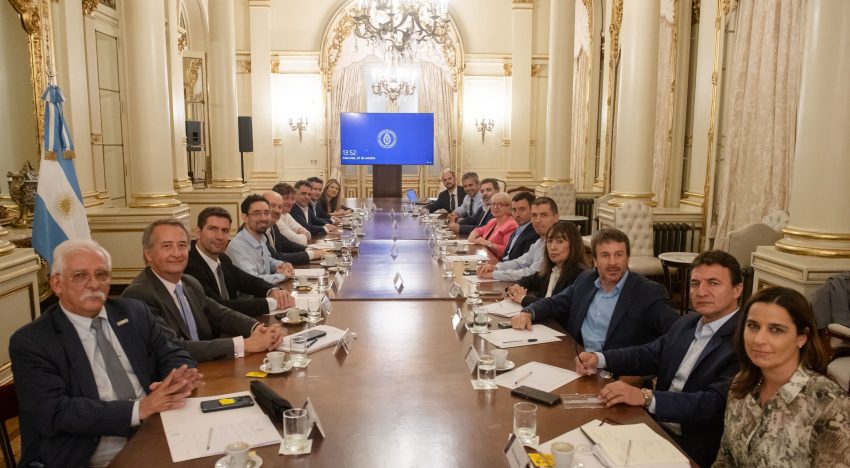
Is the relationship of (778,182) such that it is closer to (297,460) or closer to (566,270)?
(566,270)

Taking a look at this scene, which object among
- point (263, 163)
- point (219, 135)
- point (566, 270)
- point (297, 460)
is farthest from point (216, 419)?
point (263, 163)

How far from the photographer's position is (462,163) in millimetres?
13039

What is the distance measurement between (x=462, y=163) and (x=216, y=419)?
36.7ft

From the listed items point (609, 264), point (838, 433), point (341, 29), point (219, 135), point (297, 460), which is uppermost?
point (341, 29)

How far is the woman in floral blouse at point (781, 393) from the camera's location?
1.79m

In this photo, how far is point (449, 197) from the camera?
921 centimetres

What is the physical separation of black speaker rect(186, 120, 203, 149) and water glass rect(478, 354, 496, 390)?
31.8ft

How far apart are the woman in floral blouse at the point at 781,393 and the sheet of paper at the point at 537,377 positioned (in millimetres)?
599

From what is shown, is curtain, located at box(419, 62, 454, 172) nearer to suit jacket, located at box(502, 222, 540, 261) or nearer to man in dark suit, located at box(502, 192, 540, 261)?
man in dark suit, located at box(502, 192, 540, 261)

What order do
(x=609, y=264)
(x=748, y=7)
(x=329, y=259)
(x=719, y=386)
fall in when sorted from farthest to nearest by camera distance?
(x=748, y=7) → (x=329, y=259) → (x=609, y=264) → (x=719, y=386)

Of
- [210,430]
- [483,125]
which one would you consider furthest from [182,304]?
[483,125]

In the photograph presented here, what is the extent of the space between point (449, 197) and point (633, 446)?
7418 mm

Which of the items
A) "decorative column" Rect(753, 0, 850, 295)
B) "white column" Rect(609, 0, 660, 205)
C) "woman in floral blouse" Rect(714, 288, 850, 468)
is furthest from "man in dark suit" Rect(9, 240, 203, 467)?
"white column" Rect(609, 0, 660, 205)

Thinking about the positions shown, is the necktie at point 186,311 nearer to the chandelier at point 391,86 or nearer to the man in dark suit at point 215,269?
the man in dark suit at point 215,269
